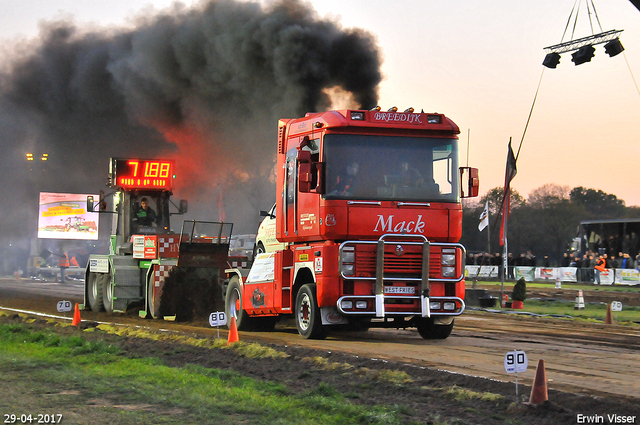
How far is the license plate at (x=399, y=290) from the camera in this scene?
12156mm

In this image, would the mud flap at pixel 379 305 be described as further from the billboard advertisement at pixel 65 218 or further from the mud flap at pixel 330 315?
the billboard advertisement at pixel 65 218

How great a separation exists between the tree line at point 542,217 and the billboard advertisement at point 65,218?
1390 inches

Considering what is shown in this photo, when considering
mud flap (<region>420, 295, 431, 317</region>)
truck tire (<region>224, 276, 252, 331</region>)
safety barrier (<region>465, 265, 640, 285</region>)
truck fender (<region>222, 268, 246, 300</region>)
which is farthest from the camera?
safety barrier (<region>465, 265, 640, 285</region>)

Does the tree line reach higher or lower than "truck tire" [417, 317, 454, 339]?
higher

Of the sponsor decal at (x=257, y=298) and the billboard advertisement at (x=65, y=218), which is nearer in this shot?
the sponsor decal at (x=257, y=298)

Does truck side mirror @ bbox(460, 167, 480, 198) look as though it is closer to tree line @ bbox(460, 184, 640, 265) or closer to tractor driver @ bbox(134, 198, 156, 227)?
tractor driver @ bbox(134, 198, 156, 227)

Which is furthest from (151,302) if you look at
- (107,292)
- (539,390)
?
(539,390)

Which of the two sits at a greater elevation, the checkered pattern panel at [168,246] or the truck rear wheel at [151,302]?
the checkered pattern panel at [168,246]

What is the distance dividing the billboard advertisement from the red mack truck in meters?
41.9

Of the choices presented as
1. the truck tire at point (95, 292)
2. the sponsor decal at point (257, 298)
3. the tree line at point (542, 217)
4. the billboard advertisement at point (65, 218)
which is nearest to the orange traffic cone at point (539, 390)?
the sponsor decal at point (257, 298)

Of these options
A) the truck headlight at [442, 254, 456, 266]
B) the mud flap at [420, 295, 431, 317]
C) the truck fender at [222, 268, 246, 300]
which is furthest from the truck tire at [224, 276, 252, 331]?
the truck headlight at [442, 254, 456, 266]

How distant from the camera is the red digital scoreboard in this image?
1975cm

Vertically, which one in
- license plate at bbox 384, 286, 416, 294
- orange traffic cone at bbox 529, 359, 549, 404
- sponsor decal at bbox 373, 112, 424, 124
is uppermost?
sponsor decal at bbox 373, 112, 424, 124

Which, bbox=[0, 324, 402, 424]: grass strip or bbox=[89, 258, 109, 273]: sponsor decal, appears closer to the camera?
bbox=[0, 324, 402, 424]: grass strip
